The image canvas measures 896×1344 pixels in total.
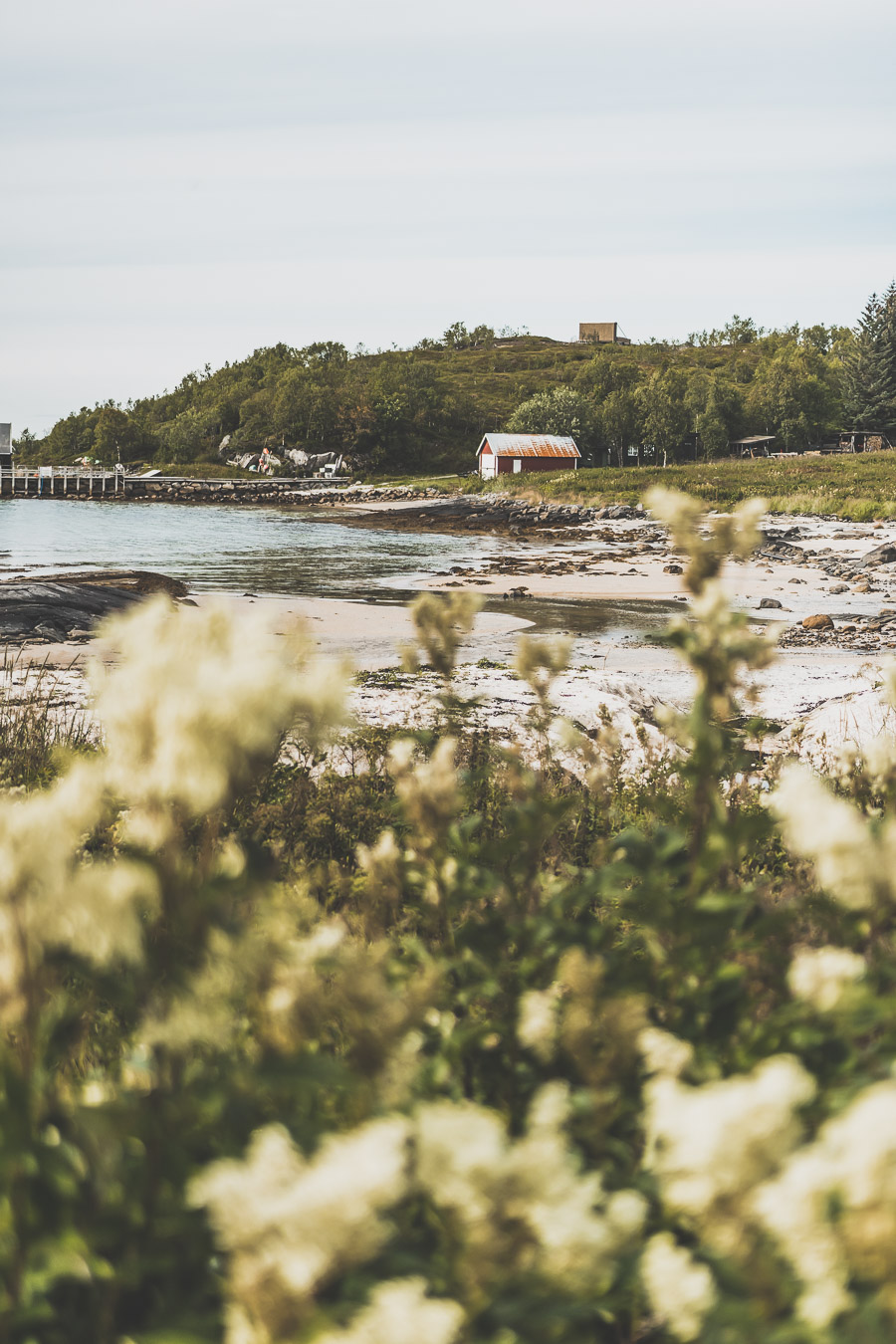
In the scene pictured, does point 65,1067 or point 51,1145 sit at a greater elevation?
point 51,1145

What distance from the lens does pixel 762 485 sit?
52719 millimetres

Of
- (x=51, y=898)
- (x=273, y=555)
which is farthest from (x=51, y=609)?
(x=273, y=555)

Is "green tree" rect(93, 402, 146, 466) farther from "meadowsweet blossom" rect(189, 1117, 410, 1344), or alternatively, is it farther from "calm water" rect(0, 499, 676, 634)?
"meadowsweet blossom" rect(189, 1117, 410, 1344)

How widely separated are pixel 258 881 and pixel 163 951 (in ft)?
0.64

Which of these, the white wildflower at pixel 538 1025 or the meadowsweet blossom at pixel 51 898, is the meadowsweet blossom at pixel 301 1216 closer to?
the meadowsweet blossom at pixel 51 898

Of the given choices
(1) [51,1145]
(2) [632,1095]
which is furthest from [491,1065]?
(1) [51,1145]

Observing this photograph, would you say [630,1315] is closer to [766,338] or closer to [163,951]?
[163,951]

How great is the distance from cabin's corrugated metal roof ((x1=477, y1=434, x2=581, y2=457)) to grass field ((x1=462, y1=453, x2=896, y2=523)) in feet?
37.2

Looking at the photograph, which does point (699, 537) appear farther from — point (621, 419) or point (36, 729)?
point (621, 419)

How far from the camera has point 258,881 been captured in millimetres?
1486

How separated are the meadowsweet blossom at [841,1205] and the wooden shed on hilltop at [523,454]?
84.8m

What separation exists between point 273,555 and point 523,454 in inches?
2080

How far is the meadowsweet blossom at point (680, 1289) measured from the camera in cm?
111

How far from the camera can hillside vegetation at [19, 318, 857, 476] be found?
97.4 metres
